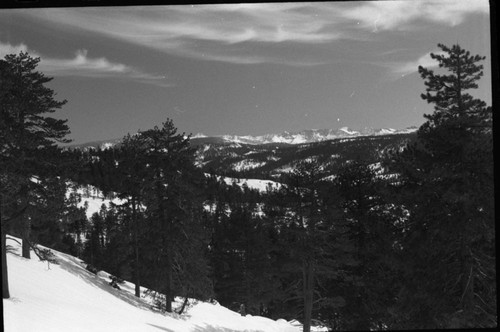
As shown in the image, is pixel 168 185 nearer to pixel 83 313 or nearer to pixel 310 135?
pixel 83 313

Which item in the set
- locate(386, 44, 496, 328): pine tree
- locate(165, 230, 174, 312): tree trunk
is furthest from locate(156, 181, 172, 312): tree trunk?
locate(386, 44, 496, 328): pine tree

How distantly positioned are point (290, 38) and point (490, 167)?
4.45 meters

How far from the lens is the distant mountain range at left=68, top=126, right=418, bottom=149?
709cm

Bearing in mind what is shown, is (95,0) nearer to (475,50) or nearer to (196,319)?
(475,50)

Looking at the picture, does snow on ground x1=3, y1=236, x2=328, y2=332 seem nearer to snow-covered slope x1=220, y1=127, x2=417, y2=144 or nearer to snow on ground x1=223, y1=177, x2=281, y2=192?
snow on ground x1=223, y1=177, x2=281, y2=192

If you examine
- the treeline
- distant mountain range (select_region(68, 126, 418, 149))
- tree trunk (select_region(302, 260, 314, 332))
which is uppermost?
distant mountain range (select_region(68, 126, 418, 149))

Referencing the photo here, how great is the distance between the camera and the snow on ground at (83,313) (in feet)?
19.1

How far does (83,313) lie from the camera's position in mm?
6570

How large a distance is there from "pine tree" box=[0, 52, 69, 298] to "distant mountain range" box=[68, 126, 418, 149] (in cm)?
128

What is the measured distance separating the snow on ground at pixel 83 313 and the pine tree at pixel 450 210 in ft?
12.3

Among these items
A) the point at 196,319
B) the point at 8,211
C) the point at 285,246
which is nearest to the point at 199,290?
the point at 196,319

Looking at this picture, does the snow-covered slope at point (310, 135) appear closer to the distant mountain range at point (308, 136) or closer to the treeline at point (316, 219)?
the distant mountain range at point (308, 136)

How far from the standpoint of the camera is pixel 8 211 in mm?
9141

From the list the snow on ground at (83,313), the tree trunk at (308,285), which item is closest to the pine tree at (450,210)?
the tree trunk at (308,285)
